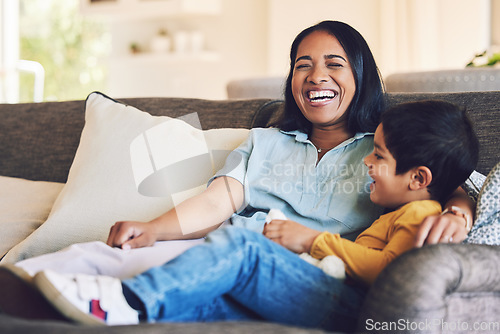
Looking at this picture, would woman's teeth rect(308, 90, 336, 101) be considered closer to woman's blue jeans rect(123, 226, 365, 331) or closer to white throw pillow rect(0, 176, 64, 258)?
woman's blue jeans rect(123, 226, 365, 331)

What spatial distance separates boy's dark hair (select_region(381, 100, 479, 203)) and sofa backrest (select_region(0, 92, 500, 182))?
46 centimetres

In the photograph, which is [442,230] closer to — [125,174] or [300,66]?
[300,66]

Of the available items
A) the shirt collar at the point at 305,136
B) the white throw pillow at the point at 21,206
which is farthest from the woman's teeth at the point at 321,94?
the white throw pillow at the point at 21,206

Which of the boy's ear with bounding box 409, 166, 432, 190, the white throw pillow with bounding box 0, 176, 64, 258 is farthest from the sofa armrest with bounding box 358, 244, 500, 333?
the white throw pillow with bounding box 0, 176, 64, 258

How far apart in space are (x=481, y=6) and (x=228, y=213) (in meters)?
3.29

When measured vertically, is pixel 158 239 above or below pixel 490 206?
below

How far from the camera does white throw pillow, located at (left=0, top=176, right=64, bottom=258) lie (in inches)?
64.3

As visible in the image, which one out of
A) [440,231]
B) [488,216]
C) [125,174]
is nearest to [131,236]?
[125,174]

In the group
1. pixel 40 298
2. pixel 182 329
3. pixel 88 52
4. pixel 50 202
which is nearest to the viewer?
pixel 182 329

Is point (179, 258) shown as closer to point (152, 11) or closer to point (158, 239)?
point (158, 239)

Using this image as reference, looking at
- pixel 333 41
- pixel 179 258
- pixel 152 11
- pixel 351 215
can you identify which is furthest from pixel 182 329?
pixel 152 11

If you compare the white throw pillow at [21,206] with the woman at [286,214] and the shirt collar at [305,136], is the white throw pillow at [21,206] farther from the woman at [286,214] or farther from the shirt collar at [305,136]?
the shirt collar at [305,136]

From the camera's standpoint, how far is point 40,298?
936 millimetres

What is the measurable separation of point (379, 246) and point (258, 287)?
1.05 ft
